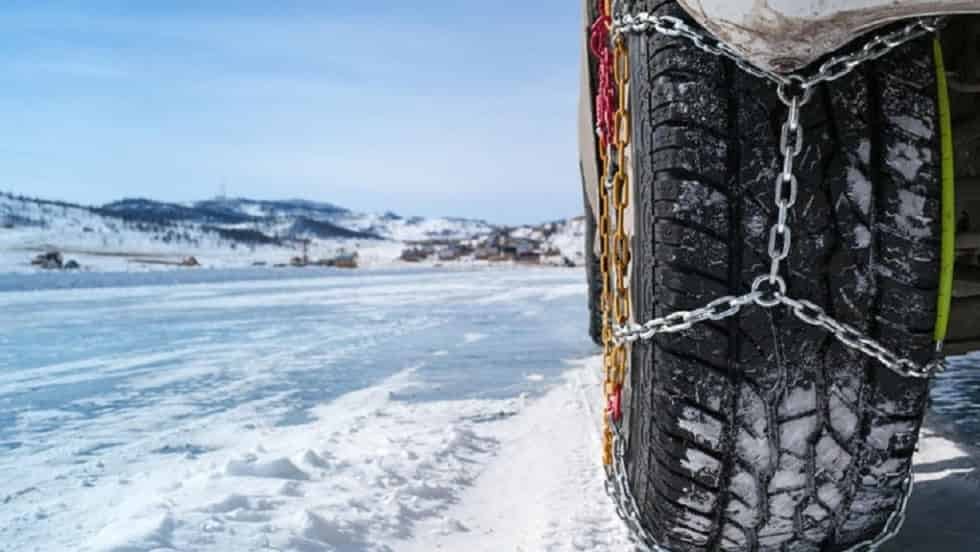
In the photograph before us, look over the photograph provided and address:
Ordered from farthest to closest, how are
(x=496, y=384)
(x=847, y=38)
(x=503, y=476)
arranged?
(x=496, y=384)
(x=503, y=476)
(x=847, y=38)

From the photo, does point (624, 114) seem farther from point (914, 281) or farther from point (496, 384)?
point (496, 384)

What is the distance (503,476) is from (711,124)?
1685 mm

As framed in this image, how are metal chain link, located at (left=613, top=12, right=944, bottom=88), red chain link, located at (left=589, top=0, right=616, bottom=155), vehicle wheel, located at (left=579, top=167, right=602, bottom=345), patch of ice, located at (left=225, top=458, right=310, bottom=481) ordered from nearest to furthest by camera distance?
1. metal chain link, located at (left=613, top=12, right=944, bottom=88)
2. red chain link, located at (left=589, top=0, right=616, bottom=155)
3. patch of ice, located at (left=225, top=458, right=310, bottom=481)
4. vehicle wheel, located at (left=579, top=167, right=602, bottom=345)

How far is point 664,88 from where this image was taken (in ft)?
3.66

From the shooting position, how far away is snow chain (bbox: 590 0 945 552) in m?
1.03

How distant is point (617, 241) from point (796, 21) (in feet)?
1.99

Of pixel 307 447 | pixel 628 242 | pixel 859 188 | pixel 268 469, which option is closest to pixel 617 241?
pixel 628 242

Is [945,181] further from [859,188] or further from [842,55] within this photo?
[842,55]

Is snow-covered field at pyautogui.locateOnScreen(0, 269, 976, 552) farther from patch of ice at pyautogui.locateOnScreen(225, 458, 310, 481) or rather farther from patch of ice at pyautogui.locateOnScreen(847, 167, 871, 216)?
patch of ice at pyautogui.locateOnScreen(847, 167, 871, 216)

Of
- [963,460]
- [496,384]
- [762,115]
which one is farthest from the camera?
[496,384]

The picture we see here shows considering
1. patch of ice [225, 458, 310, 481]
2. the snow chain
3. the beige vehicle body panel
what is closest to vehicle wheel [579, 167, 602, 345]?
patch of ice [225, 458, 310, 481]

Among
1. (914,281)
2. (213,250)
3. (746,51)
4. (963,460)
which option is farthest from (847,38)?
(213,250)

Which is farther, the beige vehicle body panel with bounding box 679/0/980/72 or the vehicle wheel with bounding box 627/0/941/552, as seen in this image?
the vehicle wheel with bounding box 627/0/941/552

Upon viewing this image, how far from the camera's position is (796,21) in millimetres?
894
